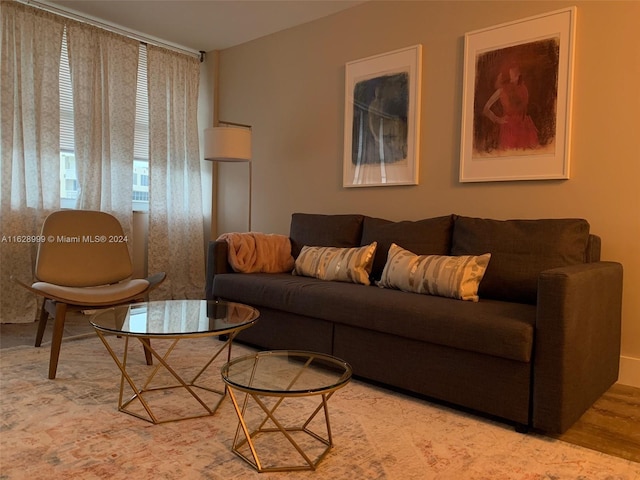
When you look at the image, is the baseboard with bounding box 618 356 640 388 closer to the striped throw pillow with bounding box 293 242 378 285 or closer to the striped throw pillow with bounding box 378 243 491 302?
the striped throw pillow with bounding box 378 243 491 302

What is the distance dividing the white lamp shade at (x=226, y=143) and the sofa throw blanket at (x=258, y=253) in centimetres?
81

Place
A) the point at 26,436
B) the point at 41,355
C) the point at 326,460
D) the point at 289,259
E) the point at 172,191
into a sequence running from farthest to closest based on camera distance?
the point at 172,191
the point at 289,259
the point at 41,355
the point at 26,436
the point at 326,460

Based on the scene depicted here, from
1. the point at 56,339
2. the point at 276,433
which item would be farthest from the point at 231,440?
the point at 56,339

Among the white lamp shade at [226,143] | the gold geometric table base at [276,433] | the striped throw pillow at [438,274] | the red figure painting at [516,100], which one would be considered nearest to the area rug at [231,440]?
the gold geometric table base at [276,433]

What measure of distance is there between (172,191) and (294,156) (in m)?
1.33

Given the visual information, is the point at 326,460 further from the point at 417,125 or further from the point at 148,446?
the point at 417,125

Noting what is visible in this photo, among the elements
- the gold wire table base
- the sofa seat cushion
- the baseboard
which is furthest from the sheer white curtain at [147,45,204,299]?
the baseboard

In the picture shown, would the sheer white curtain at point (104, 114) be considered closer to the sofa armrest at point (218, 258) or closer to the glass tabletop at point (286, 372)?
the sofa armrest at point (218, 258)

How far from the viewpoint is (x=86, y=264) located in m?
3.20

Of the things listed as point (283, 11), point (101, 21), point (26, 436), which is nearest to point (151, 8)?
point (101, 21)

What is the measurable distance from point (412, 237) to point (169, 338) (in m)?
1.63

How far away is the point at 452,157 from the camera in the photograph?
3211 mm

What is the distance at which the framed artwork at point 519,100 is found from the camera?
2742 mm

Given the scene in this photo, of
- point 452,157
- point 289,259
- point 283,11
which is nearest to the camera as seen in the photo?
point 452,157
